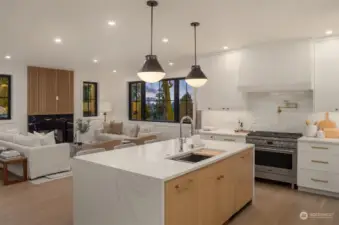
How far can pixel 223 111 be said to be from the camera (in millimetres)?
5867

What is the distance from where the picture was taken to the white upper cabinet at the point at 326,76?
14.0 feet

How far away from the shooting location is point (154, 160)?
2.77m

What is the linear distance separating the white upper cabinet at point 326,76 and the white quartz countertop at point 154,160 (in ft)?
5.78

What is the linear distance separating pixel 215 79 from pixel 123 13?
2844 mm

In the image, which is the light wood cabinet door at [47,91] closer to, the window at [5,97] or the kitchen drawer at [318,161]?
the window at [5,97]

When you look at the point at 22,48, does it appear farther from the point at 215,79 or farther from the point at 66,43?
the point at 215,79

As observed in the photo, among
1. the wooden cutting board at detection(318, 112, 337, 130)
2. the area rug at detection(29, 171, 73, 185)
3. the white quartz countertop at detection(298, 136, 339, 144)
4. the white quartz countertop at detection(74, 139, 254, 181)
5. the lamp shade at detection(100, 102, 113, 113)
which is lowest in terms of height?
the area rug at detection(29, 171, 73, 185)

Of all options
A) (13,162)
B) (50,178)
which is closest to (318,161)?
(50,178)

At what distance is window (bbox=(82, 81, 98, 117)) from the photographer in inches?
365

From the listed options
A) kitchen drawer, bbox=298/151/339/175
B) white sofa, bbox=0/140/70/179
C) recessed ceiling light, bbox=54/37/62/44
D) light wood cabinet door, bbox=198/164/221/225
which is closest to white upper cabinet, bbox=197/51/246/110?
kitchen drawer, bbox=298/151/339/175

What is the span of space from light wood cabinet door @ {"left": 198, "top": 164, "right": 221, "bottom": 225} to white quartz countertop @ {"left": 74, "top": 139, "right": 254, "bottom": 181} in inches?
4.3

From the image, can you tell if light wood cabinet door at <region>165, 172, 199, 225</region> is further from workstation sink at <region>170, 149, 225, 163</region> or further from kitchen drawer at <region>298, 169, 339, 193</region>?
kitchen drawer at <region>298, 169, 339, 193</region>

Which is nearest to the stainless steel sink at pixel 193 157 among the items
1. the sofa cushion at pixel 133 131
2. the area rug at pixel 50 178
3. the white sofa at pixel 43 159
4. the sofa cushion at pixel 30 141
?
the area rug at pixel 50 178

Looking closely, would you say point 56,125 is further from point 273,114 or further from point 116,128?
point 273,114
